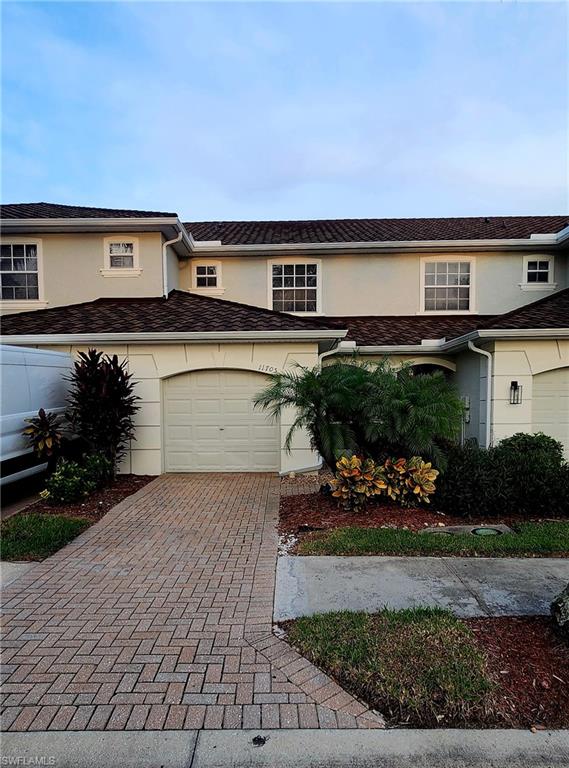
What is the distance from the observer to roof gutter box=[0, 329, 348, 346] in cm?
995

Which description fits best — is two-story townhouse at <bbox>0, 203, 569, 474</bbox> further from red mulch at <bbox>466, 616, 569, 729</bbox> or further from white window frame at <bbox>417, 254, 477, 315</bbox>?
red mulch at <bbox>466, 616, 569, 729</bbox>

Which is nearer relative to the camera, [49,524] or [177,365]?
[49,524]

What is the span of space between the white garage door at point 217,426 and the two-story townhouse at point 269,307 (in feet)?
0.11

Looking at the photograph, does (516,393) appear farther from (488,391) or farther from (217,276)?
(217,276)

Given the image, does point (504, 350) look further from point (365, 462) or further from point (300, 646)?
point (300, 646)

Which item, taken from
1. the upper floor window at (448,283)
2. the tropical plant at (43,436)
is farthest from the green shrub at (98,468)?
the upper floor window at (448,283)

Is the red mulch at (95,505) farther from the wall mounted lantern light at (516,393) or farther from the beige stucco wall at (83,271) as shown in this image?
the wall mounted lantern light at (516,393)

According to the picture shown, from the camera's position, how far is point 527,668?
10.4 ft

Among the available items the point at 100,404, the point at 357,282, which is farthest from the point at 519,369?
the point at 100,404

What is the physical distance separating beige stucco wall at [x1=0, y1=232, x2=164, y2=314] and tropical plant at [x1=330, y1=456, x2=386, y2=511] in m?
7.78

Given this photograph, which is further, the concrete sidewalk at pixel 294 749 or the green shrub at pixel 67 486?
the green shrub at pixel 67 486

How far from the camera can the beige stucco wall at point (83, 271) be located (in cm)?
1230

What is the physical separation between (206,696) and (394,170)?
18086 millimetres

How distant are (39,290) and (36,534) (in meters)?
8.54
